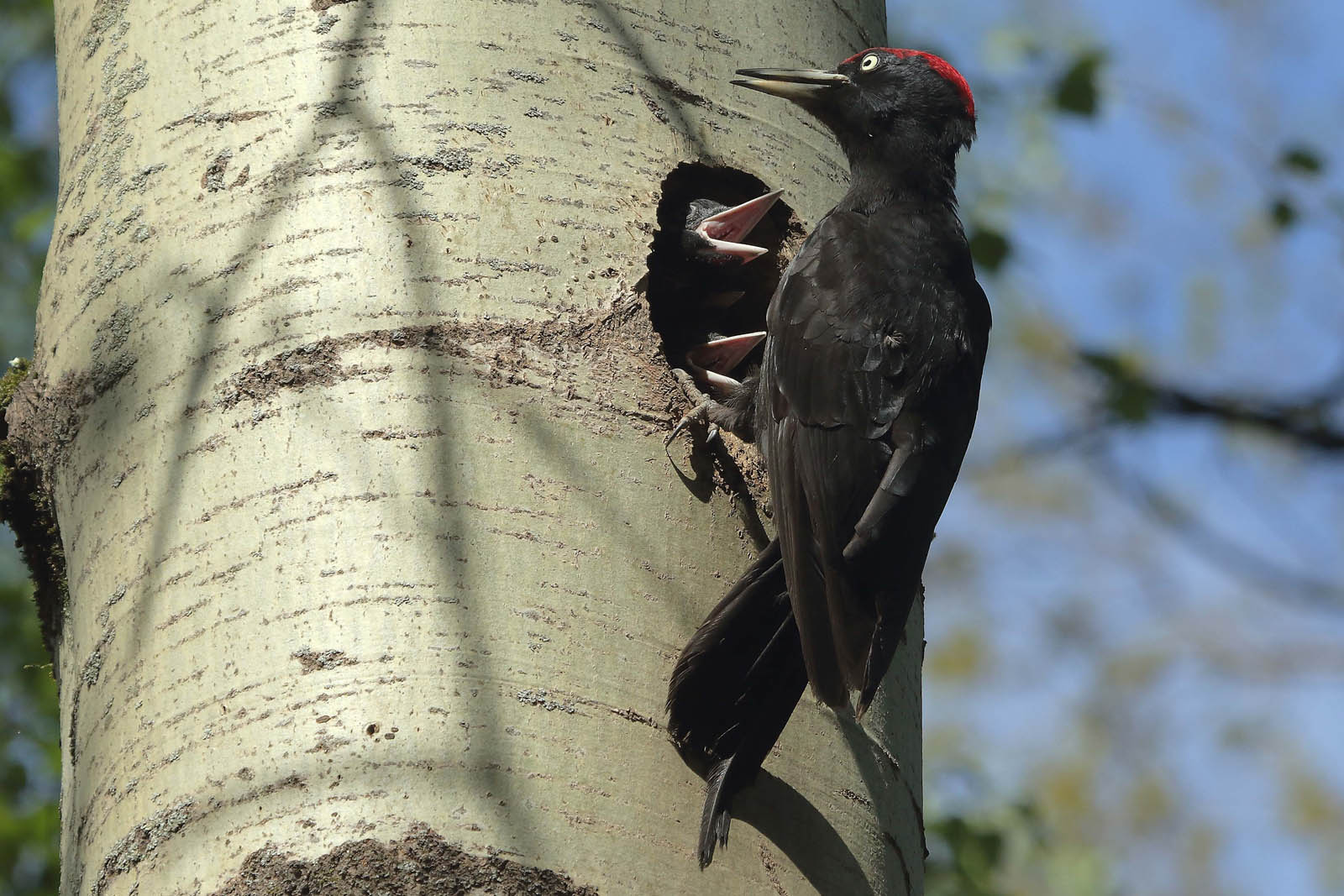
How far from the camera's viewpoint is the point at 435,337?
188 cm

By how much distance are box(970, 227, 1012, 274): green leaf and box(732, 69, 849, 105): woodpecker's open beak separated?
8.05ft

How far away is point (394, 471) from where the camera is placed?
1.77 meters

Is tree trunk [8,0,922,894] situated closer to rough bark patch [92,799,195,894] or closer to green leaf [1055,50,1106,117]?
rough bark patch [92,799,195,894]

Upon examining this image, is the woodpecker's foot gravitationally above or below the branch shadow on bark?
above

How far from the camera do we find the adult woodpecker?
1917 millimetres

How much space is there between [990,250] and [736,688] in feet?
11.0

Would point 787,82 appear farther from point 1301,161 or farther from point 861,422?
point 1301,161

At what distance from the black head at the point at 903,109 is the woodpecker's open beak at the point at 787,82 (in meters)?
0.33

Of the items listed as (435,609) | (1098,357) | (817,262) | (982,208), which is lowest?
(1098,357)

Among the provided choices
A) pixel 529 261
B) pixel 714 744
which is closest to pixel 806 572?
pixel 714 744

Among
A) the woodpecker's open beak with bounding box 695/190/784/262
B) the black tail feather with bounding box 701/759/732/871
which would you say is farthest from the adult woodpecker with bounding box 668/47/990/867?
the woodpecker's open beak with bounding box 695/190/784/262

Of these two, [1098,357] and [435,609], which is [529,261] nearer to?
[435,609]

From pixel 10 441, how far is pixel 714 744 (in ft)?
4.59

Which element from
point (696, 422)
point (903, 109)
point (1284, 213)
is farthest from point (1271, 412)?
point (696, 422)
